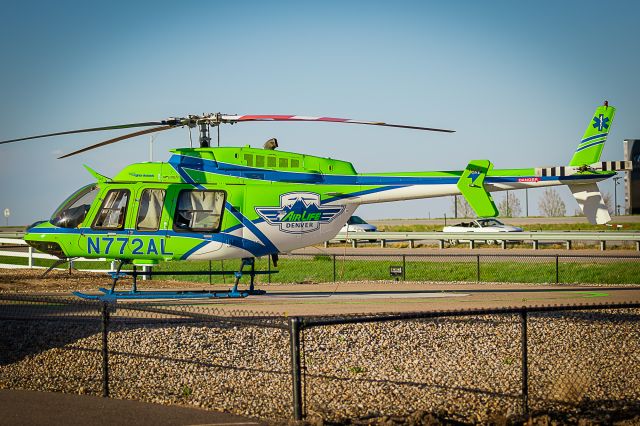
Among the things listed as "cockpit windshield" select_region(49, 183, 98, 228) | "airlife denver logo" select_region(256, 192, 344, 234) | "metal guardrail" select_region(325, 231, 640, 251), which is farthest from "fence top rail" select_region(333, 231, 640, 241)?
"cockpit windshield" select_region(49, 183, 98, 228)

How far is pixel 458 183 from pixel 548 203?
114 metres

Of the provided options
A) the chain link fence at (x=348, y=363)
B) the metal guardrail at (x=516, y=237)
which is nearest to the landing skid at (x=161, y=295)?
the chain link fence at (x=348, y=363)

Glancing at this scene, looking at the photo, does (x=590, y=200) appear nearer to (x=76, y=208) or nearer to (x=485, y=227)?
(x=76, y=208)

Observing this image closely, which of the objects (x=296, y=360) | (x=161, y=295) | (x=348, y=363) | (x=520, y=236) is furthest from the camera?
(x=520, y=236)

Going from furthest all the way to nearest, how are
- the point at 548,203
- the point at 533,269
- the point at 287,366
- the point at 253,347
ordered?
the point at 548,203 < the point at 533,269 < the point at 253,347 < the point at 287,366

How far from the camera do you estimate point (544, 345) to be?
1441 cm

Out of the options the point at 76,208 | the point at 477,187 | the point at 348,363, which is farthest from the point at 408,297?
the point at 76,208

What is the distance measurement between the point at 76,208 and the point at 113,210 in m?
1.13

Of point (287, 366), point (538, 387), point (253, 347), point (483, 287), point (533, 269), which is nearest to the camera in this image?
point (538, 387)

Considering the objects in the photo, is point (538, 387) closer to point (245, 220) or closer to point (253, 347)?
point (253, 347)

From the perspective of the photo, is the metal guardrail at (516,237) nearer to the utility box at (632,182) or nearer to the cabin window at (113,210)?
the utility box at (632,182)

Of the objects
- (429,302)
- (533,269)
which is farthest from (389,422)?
(533,269)

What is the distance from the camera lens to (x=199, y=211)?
19.7 metres

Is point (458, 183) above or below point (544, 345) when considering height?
above
